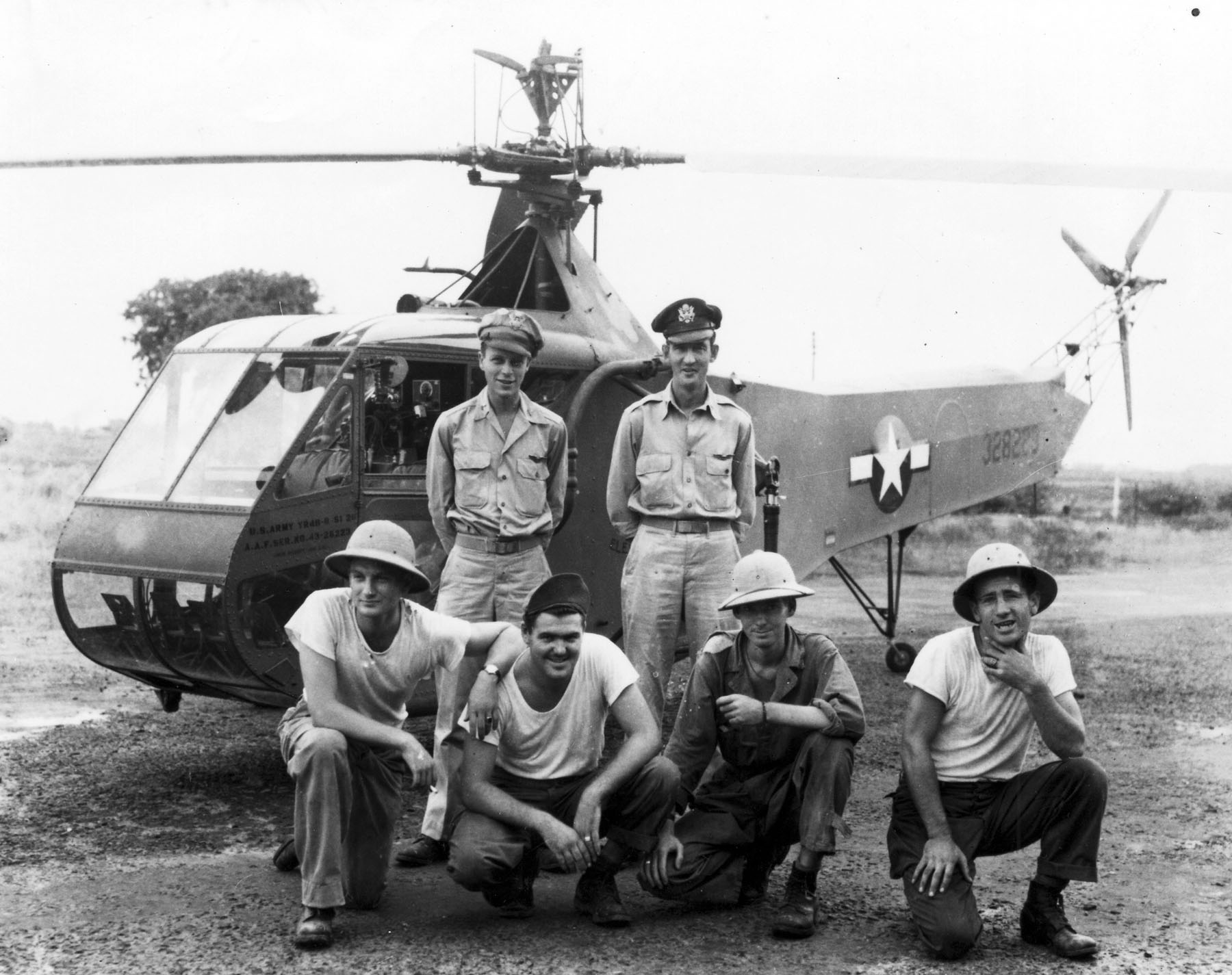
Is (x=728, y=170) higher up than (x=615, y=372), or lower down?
higher up

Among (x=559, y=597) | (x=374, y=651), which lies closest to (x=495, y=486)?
(x=374, y=651)

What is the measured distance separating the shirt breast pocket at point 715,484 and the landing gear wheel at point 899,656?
4304 millimetres

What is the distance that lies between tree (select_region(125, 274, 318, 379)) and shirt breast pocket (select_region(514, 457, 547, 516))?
17.1 m

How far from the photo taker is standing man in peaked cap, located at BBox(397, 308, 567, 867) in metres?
5.05

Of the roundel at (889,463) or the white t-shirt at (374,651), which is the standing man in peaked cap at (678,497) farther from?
the roundel at (889,463)

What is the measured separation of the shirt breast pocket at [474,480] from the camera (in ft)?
16.8

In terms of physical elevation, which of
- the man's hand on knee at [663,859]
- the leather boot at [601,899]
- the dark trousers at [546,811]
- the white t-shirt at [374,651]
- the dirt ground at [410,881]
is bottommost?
the dirt ground at [410,881]

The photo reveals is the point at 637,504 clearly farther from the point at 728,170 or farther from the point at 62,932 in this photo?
the point at 62,932

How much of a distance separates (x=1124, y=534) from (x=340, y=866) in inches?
798

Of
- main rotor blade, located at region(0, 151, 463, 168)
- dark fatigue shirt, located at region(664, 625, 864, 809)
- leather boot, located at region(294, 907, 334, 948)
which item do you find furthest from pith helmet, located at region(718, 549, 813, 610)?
main rotor blade, located at region(0, 151, 463, 168)

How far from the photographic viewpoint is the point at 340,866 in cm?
383

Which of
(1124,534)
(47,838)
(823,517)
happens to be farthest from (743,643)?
(1124,534)

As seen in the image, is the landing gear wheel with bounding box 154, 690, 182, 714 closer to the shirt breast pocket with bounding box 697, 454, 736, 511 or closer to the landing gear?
the shirt breast pocket with bounding box 697, 454, 736, 511

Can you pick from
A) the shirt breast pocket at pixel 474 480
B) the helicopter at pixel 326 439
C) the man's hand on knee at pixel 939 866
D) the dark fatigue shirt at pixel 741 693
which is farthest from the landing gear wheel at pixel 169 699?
the man's hand on knee at pixel 939 866
